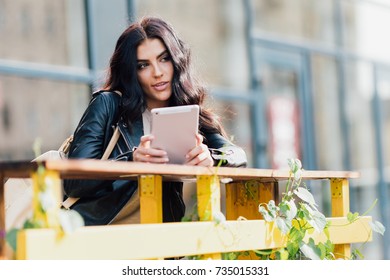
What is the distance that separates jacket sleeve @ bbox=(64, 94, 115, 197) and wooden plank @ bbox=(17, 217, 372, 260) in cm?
48

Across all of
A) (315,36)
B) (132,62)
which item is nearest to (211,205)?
(132,62)

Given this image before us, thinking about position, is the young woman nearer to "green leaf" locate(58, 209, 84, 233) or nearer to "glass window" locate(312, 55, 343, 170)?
"green leaf" locate(58, 209, 84, 233)

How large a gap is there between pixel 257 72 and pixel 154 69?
452 cm

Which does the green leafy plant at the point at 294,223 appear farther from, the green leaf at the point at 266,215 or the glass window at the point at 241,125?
the glass window at the point at 241,125

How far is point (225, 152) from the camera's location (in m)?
2.45

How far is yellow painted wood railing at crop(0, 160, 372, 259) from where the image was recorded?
1730 mm

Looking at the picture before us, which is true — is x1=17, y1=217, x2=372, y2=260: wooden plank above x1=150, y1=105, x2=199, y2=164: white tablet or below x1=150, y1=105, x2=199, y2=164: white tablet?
below

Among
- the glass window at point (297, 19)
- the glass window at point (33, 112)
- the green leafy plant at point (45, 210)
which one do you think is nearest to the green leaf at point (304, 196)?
the green leafy plant at point (45, 210)

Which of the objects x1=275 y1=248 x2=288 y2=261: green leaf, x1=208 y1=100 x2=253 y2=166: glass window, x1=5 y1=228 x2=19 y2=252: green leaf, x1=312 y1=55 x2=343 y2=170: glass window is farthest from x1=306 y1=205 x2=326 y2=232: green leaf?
x1=312 y1=55 x2=343 y2=170: glass window

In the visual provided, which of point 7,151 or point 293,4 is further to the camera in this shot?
point 293,4
